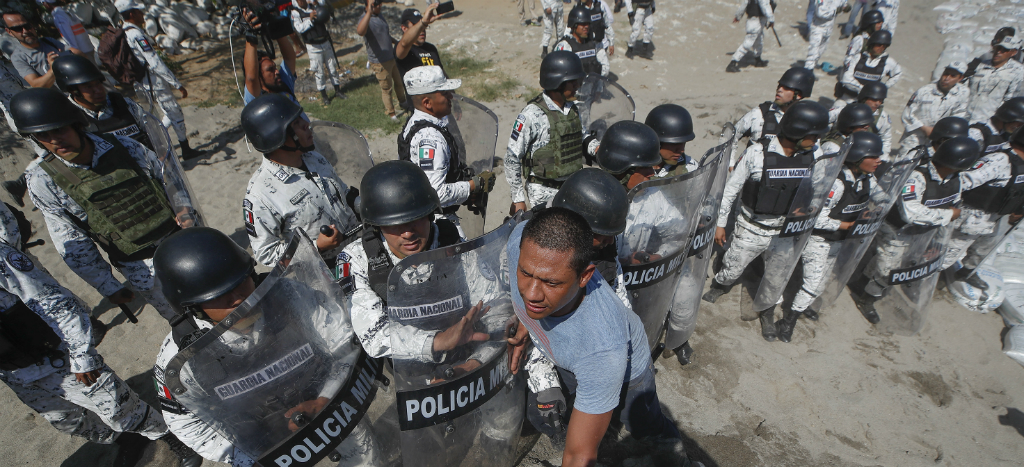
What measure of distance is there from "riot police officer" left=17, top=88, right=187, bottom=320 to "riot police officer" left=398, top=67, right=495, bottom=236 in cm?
191

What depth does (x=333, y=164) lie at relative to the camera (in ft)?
12.1

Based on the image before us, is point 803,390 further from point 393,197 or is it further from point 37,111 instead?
point 37,111

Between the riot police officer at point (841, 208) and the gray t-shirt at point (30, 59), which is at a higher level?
the gray t-shirt at point (30, 59)

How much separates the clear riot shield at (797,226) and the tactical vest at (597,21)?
624cm

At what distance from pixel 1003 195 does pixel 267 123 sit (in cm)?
686

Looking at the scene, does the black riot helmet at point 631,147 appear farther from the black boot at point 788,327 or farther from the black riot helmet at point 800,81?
the black riot helmet at point 800,81

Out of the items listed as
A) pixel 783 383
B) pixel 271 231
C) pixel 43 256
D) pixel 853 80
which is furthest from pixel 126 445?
pixel 853 80

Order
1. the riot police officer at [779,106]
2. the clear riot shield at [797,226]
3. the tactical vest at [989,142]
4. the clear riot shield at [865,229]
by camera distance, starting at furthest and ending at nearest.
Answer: the riot police officer at [779,106] → the tactical vest at [989,142] → the clear riot shield at [865,229] → the clear riot shield at [797,226]

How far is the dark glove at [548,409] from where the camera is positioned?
101 inches

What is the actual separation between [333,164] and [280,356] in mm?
2325

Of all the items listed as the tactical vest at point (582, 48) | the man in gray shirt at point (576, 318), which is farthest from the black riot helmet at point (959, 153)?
the tactical vest at point (582, 48)

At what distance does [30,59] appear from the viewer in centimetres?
551

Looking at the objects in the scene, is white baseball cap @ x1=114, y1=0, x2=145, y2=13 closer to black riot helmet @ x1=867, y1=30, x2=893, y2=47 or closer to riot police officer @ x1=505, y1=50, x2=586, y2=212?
riot police officer @ x1=505, y1=50, x2=586, y2=212

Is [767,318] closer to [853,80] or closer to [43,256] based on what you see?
[853,80]
